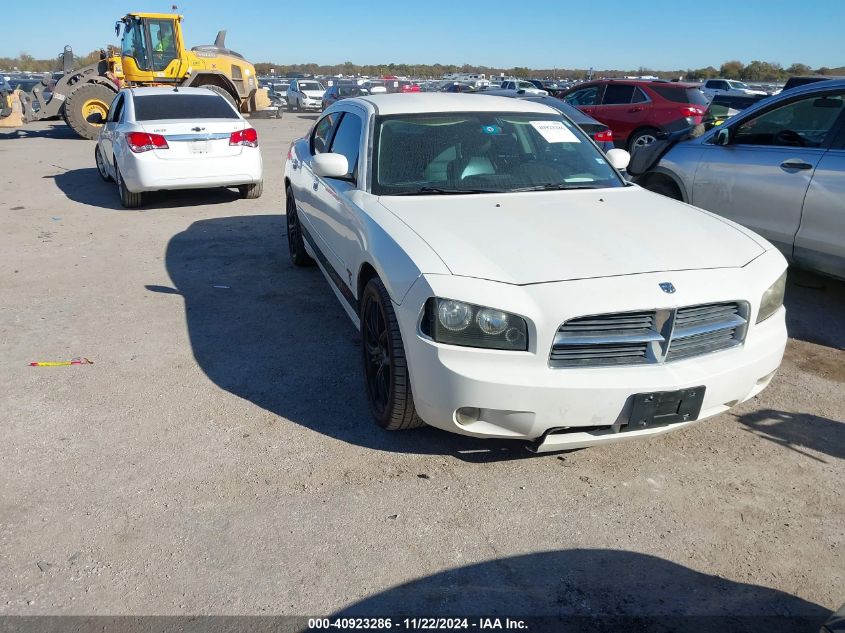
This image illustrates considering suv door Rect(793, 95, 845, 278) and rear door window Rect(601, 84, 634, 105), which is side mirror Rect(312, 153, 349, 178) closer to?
suv door Rect(793, 95, 845, 278)

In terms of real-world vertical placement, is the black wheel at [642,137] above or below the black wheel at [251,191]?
above

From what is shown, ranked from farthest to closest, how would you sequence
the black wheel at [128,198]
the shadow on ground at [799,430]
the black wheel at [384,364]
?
the black wheel at [128,198]
the shadow on ground at [799,430]
the black wheel at [384,364]

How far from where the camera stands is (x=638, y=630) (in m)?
2.51

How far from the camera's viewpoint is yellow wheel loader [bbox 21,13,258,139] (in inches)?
699

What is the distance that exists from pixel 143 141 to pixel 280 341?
17.1 feet

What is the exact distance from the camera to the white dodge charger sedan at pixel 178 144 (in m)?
9.03

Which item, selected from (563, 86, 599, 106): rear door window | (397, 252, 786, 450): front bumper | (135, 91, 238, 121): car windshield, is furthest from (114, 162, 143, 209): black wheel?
(563, 86, 599, 106): rear door window

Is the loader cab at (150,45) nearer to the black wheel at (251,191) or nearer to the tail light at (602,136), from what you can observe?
the black wheel at (251,191)

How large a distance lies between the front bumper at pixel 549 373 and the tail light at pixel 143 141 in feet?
22.7

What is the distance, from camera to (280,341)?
5.07 metres

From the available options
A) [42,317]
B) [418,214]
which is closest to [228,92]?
[42,317]

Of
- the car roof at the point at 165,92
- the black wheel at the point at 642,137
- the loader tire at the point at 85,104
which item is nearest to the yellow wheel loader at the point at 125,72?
the loader tire at the point at 85,104

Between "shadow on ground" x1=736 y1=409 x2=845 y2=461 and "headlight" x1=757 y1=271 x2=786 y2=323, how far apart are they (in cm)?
73

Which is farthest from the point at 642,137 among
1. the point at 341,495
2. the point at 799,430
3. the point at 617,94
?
the point at 341,495
